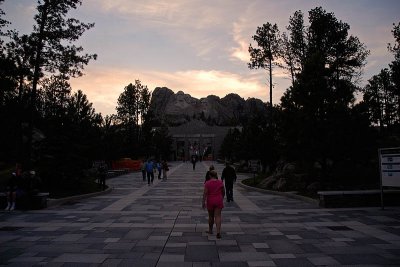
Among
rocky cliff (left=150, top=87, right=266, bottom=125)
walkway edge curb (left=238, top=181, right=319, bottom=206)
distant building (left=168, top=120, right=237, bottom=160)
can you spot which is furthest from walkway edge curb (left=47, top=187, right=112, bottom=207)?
rocky cliff (left=150, top=87, right=266, bottom=125)

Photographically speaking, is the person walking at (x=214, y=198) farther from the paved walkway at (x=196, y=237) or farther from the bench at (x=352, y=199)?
the bench at (x=352, y=199)

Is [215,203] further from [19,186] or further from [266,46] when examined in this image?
[266,46]

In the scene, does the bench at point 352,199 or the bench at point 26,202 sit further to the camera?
the bench at point 26,202

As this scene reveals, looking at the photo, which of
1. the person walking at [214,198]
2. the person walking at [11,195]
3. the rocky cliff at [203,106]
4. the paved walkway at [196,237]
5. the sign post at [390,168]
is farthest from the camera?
the rocky cliff at [203,106]

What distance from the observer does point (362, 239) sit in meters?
7.97

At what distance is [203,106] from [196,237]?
169 m

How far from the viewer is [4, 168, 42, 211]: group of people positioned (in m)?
12.8

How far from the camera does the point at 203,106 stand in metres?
177

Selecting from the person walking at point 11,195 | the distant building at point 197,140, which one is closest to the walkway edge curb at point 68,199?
the person walking at point 11,195

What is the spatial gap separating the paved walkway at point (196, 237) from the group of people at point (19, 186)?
681 mm

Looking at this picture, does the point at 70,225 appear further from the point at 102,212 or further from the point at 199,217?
the point at 199,217

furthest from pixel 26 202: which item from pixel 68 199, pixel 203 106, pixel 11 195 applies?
pixel 203 106

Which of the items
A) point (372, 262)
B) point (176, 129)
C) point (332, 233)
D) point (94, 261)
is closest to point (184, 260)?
point (94, 261)

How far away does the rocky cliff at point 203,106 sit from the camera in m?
170
